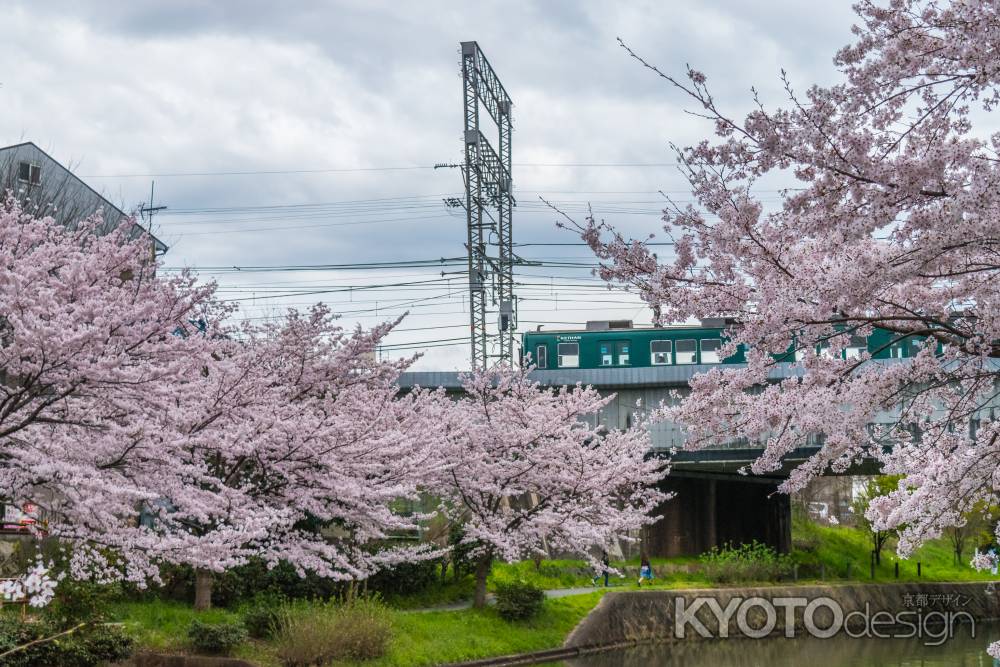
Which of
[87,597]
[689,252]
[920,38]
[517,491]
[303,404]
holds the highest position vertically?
[920,38]

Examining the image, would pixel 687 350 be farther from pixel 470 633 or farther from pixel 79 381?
pixel 79 381

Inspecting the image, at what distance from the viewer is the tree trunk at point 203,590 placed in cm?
1944

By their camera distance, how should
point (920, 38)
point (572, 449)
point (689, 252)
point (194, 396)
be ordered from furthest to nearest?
point (572, 449) < point (194, 396) < point (689, 252) < point (920, 38)

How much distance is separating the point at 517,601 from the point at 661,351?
16.3 meters

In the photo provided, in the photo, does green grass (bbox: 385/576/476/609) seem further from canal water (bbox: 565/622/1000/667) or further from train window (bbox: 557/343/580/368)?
train window (bbox: 557/343/580/368)

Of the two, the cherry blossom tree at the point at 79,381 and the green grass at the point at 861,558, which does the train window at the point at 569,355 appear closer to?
the green grass at the point at 861,558

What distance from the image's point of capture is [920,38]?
711 centimetres

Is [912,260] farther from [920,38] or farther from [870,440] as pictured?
[870,440]

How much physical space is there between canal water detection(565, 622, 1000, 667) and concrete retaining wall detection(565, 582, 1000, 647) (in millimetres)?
502

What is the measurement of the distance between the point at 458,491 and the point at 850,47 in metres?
17.3

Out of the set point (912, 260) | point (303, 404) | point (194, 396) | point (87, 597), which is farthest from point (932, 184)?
point (87, 597)

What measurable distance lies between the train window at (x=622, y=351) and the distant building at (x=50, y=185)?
1658cm

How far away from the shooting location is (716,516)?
135 feet

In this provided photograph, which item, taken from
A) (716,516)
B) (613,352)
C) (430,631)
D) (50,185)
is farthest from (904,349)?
(50,185)
